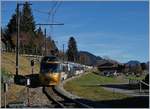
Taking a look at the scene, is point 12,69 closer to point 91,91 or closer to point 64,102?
point 91,91

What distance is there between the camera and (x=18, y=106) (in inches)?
1029

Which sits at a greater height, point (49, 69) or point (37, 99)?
point (49, 69)

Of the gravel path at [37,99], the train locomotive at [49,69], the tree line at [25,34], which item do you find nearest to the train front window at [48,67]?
the train locomotive at [49,69]

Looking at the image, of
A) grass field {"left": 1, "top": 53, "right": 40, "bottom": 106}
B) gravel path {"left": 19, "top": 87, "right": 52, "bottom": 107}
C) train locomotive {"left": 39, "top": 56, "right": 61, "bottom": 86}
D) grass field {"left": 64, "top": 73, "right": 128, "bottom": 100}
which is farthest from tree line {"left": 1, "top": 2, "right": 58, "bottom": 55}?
gravel path {"left": 19, "top": 87, "right": 52, "bottom": 107}

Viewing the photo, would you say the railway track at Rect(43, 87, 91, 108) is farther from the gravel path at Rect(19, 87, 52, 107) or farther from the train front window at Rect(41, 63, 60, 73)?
the train front window at Rect(41, 63, 60, 73)

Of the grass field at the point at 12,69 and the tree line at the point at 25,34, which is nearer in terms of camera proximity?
the grass field at the point at 12,69

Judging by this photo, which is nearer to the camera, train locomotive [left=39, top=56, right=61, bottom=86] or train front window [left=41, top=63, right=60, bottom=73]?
train locomotive [left=39, top=56, right=61, bottom=86]

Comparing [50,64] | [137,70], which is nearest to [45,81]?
[50,64]

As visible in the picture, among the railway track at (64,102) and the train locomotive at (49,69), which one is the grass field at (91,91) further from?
the railway track at (64,102)

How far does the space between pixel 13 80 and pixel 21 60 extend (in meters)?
34.8

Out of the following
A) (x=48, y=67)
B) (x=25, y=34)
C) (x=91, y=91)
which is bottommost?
(x=91, y=91)

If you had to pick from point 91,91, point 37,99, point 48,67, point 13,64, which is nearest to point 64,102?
point 37,99

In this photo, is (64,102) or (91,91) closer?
(64,102)

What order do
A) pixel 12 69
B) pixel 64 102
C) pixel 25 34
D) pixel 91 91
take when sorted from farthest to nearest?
pixel 25 34 → pixel 12 69 → pixel 91 91 → pixel 64 102
